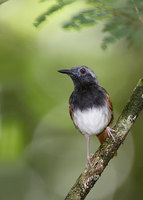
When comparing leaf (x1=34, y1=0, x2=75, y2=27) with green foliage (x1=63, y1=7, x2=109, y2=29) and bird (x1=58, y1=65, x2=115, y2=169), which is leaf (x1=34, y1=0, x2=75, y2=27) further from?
bird (x1=58, y1=65, x2=115, y2=169)

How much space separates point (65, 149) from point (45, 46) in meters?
3.21

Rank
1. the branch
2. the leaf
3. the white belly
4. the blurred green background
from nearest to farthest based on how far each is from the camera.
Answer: the leaf, the branch, the white belly, the blurred green background

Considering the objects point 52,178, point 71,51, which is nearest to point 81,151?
point 52,178

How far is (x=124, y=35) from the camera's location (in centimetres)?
Answer: 153

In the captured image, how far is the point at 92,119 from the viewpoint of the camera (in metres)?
3.62

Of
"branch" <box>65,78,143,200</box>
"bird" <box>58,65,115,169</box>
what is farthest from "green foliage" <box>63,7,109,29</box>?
"bird" <box>58,65,115,169</box>

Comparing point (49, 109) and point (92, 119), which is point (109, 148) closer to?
point (92, 119)

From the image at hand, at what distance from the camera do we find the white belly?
142 inches

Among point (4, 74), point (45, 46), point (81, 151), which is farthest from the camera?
point (81, 151)

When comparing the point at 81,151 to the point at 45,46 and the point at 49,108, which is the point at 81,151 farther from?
the point at 45,46

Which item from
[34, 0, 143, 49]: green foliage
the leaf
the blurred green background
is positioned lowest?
the blurred green background

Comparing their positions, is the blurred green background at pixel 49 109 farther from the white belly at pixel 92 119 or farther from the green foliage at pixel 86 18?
the green foliage at pixel 86 18

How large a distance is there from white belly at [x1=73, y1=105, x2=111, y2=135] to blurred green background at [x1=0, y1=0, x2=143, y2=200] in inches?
39.9

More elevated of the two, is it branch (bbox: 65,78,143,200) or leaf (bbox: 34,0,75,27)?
leaf (bbox: 34,0,75,27)
